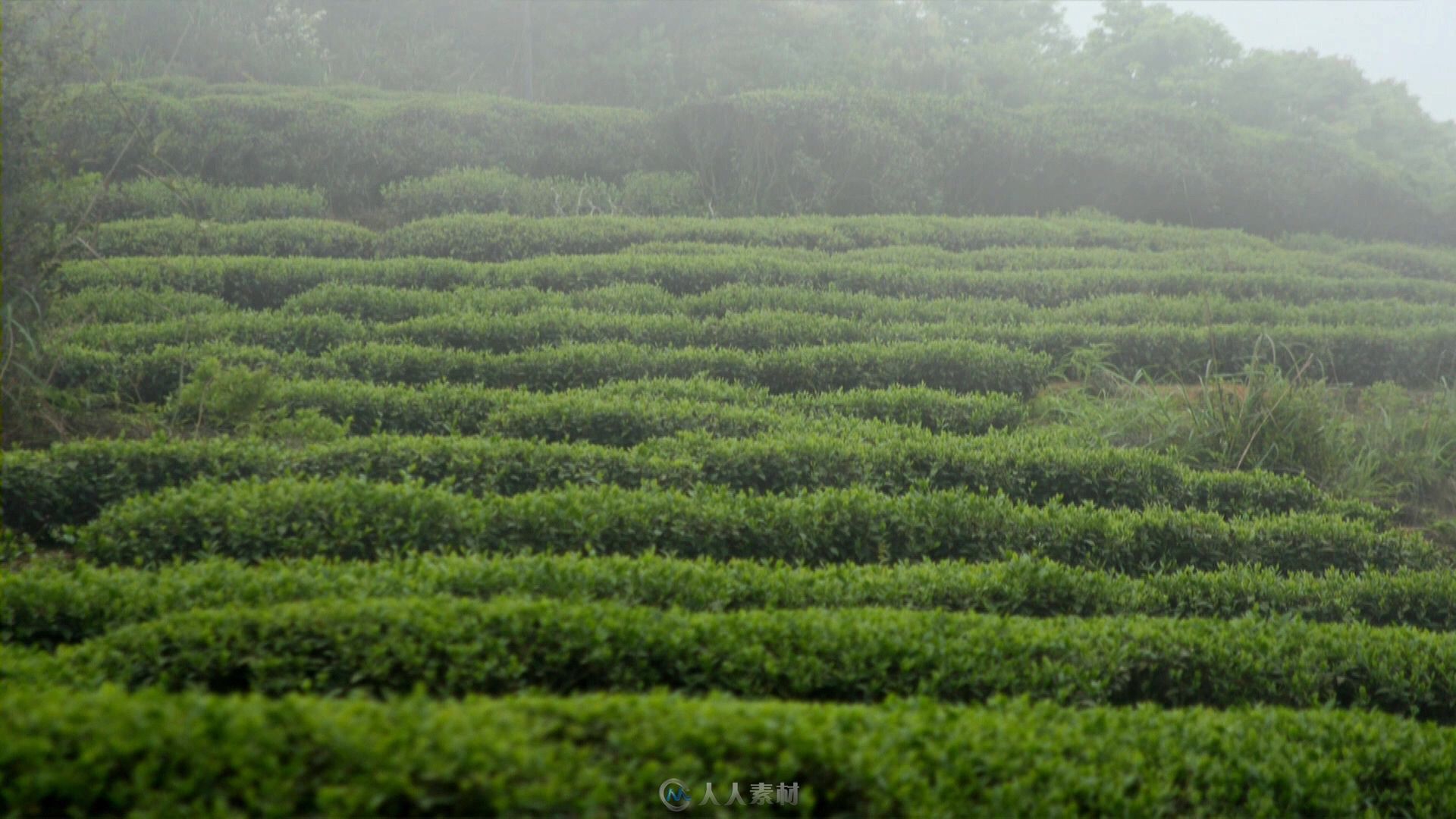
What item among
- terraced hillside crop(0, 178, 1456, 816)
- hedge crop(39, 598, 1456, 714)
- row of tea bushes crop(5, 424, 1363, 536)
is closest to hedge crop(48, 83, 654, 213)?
terraced hillside crop(0, 178, 1456, 816)

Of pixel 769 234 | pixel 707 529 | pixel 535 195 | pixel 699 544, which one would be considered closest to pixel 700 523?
pixel 707 529

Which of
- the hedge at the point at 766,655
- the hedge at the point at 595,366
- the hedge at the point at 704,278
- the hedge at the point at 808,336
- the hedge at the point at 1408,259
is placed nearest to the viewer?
the hedge at the point at 766,655

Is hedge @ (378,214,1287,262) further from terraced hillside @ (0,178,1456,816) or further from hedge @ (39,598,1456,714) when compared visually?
hedge @ (39,598,1456,714)

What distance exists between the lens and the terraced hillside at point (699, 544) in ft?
12.6

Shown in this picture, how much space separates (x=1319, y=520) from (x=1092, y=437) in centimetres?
214

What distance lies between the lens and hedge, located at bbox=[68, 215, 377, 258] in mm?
13438

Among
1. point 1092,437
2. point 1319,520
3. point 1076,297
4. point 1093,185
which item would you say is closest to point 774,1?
point 1093,185

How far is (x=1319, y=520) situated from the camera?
819 cm

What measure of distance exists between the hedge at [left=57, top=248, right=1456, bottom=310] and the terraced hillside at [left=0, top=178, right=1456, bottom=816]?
0.07m

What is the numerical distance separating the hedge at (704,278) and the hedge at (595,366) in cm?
230

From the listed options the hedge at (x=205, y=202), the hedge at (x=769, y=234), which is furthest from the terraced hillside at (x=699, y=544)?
the hedge at (x=205, y=202)

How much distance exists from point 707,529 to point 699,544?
14 centimetres

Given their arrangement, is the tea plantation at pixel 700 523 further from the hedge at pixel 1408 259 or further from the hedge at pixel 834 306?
the hedge at pixel 1408 259

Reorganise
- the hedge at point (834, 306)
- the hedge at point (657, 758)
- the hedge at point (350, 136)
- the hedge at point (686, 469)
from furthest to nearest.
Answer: the hedge at point (350, 136) < the hedge at point (834, 306) < the hedge at point (686, 469) < the hedge at point (657, 758)
